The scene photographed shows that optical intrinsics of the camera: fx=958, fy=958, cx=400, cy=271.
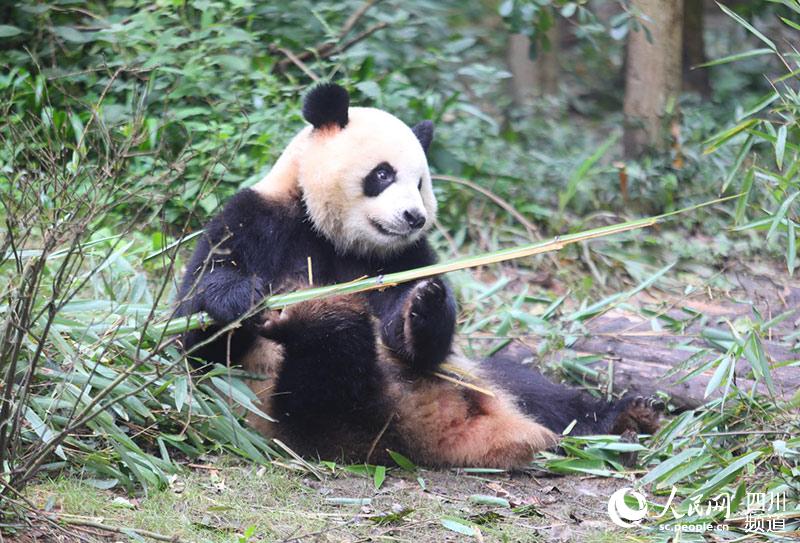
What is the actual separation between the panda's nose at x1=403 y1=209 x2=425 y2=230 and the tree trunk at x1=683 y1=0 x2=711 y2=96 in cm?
508

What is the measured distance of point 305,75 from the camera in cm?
652

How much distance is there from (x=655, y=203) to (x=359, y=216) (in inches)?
130

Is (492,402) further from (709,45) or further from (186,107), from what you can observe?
(709,45)

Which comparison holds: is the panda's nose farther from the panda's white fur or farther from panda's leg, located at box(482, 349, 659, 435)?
panda's leg, located at box(482, 349, 659, 435)

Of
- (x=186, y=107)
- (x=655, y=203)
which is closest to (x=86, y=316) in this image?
(x=186, y=107)

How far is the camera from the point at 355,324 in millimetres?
3576

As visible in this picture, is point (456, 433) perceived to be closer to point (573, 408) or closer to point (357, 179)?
point (573, 408)

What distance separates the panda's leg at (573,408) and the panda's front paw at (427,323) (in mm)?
521

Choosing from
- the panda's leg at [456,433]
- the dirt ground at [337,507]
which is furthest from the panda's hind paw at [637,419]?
the panda's leg at [456,433]

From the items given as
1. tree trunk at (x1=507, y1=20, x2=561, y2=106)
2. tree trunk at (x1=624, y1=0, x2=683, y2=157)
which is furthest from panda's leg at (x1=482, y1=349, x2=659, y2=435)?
tree trunk at (x1=507, y1=20, x2=561, y2=106)

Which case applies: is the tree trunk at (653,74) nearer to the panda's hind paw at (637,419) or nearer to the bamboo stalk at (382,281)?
the panda's hind paw at (637,419)

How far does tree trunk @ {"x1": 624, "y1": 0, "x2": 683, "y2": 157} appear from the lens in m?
6.62

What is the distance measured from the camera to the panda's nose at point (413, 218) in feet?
12.9

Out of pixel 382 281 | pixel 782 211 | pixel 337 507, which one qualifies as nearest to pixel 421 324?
pixel 382 281
